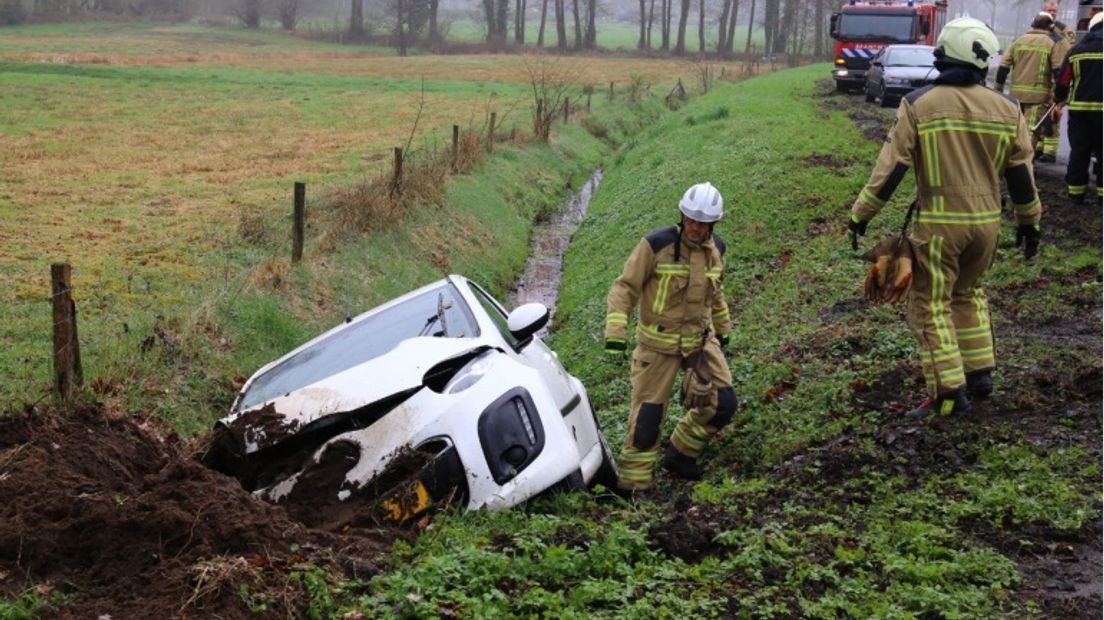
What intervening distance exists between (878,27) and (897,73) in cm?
1052

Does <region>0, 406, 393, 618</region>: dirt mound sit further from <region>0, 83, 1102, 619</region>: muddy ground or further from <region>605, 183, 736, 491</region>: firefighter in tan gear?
<region>605, 183, 736, 491</region>: firefighter in tan gear

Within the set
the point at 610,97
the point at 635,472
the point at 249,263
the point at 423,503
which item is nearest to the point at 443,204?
the point at 249,263

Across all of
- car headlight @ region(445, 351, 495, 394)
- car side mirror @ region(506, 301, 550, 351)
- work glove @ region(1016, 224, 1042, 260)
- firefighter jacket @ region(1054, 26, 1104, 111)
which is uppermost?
firefighter jacket @ region(1054, 26, 1104, 111)

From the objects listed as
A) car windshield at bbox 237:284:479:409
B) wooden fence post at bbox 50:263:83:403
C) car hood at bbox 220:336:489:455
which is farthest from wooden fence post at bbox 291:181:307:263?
car hood at bbox 220:336:489:455

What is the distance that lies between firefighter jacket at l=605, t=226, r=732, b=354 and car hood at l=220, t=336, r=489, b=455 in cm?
113

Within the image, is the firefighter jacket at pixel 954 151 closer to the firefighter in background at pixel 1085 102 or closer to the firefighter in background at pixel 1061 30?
the firefighter in background at pixel 1085 102

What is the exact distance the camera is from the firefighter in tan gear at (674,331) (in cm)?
698

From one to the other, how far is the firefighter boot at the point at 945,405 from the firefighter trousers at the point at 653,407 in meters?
1.10

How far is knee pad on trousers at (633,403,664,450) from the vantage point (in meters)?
7.18

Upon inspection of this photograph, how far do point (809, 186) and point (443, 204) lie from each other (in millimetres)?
5374

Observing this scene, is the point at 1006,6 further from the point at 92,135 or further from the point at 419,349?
the point at 419,349

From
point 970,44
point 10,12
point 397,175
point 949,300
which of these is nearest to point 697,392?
point 949,300

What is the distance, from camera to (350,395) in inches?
231

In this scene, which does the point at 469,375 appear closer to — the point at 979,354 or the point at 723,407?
the point at 723,407
